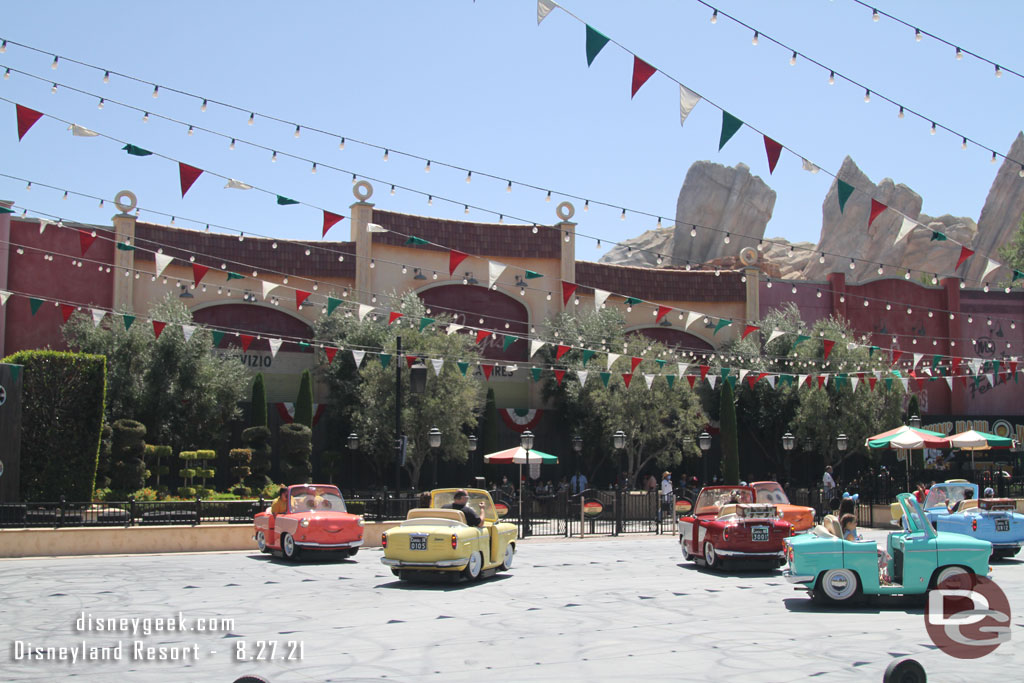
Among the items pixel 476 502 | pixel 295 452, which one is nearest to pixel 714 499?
pixel 476 502

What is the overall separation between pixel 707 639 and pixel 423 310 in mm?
27999

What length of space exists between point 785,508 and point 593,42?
35.0 ft

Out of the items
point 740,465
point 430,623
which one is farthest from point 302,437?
point 430,623

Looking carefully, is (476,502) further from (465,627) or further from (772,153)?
(772,153)

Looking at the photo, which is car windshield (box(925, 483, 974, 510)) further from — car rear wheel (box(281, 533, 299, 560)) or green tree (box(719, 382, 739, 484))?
green tree (box(719, 382, 739, 484))

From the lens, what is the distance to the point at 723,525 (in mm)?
16344

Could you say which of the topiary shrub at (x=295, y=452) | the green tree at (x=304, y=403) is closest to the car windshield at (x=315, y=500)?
the topiary shrub at (x=295, y=452)

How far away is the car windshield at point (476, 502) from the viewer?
54.3 ft

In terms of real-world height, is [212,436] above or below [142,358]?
below

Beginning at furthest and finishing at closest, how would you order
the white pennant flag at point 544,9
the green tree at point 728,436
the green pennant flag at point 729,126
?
the green tree at point 728,436 < the green pennant flag at point 729,126 < the white pennant flag at point 544,9

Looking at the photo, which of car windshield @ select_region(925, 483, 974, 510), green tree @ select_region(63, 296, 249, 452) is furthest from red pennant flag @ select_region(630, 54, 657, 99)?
green tree @ select_region(63, 296, 249, 452)

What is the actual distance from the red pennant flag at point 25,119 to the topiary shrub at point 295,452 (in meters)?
20.1

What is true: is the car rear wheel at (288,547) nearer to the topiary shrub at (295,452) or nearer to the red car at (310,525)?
the red car at (310,525)

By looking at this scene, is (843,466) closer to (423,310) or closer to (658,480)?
(658,480)
